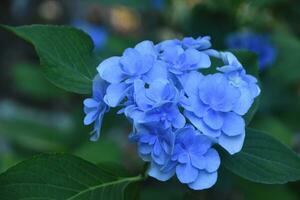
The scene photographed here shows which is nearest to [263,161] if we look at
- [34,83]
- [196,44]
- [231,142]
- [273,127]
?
[231,142]

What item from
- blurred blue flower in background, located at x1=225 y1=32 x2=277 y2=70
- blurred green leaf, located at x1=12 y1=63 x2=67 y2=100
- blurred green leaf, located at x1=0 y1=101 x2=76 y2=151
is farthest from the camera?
blurred green leaf, located at x1=12 y1=63 x2=67 y2=100

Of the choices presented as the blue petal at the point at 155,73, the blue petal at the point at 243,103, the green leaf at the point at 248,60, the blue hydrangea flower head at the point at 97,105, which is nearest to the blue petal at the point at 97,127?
the blue hydrangea flower head at the point at 97,105

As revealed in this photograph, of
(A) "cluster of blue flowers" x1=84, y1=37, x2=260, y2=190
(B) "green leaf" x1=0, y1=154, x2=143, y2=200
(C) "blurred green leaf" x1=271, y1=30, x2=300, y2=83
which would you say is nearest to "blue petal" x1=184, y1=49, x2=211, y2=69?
(A) "cluster of blue flowers" x1=84, y1=37, x2=260, y2=190

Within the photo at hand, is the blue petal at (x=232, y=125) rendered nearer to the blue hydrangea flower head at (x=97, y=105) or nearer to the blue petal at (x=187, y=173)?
the blue petal at (x=187, y=173)

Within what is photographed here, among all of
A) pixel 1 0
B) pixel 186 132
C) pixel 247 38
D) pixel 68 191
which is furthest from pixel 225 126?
pixel 1 0

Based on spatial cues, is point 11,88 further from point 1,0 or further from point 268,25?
point 268,25

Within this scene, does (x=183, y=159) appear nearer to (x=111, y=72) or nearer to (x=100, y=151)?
(x=111, y=72)

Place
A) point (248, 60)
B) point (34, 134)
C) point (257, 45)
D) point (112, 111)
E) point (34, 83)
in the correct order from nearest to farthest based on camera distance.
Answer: point (248, 60), point (112, 111), point (257, 45), point (34, 134), point (34, 83)

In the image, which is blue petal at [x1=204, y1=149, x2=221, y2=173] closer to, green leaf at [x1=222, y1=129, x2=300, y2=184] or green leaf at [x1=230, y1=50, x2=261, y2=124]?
green leaf at [x1=222, y1=129, x2=300, y2=184]
